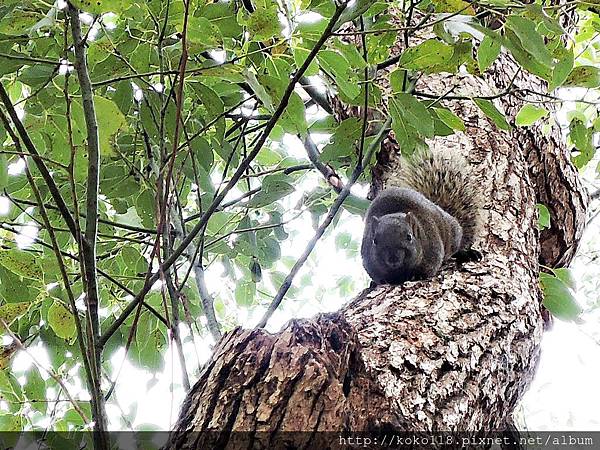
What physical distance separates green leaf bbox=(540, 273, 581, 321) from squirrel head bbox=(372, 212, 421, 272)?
2.34 ft

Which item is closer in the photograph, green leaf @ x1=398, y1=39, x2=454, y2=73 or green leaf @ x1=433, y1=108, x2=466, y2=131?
green leaf @ x1=398, y1=39, x2=454, y2=73

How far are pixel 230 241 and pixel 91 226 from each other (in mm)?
917

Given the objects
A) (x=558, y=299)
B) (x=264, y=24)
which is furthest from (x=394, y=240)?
(x=264, y=24)

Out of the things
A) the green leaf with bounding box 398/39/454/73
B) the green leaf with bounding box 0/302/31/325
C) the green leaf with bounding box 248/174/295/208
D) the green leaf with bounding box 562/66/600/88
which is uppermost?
the green leaf with bounding box 398/39/454/73

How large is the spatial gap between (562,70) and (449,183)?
28.2 inches

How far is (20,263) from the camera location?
1002mm

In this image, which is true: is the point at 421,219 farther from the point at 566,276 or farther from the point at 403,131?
the point at 403,131

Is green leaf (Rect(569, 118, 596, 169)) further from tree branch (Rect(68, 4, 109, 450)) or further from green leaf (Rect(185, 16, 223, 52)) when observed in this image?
tree branch (Rect(68, 4, 109, 450))

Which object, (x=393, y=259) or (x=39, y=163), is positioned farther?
(x=393, y=259)

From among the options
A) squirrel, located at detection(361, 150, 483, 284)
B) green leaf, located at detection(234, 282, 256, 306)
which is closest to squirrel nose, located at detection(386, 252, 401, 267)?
squirrel, located at detection(361, 150, 483, 284)

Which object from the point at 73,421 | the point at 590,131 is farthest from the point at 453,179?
the point at 73,421

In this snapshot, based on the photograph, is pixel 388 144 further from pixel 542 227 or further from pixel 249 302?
pixel 249 302

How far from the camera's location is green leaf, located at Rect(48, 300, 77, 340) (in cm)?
100

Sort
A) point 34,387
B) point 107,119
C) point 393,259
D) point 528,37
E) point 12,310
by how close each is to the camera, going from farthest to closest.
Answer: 1. point 393,259
2. point 34,387
3. point 12,310
4. point 528,37
5. point 107,119
